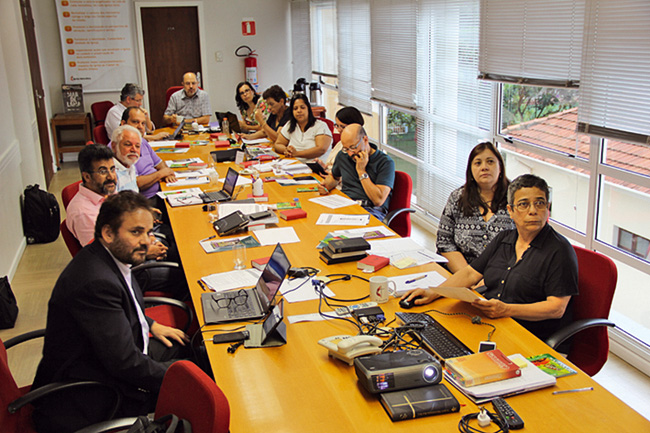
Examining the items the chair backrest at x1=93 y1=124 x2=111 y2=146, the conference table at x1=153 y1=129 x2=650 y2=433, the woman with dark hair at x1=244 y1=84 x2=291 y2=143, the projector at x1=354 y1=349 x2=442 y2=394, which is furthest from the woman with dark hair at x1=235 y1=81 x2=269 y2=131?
the projector at x1=354 y1=349 x2=442 y2=394

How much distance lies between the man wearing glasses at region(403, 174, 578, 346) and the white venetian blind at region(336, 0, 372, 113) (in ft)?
15.1

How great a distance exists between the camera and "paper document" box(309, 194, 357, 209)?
4180mm

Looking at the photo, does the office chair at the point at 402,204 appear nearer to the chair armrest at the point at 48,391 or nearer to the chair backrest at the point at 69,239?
the chair backrest at the point at 69,239

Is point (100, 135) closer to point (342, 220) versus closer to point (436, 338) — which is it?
point (342, 220)

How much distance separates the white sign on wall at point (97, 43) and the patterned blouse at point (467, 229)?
7.76m

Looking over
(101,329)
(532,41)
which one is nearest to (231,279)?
(101,329)

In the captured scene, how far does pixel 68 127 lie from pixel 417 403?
8.98 m

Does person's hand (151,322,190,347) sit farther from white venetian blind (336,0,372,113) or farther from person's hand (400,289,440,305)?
white venetian blind (336,0,372,113)

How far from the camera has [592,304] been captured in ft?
8.40

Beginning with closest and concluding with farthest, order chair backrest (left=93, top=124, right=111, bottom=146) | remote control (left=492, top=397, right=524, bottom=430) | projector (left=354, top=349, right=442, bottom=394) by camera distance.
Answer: remote control (left=492, top=397, right=524, bottom=430)
projector (left=354, top=349, right=442, bottom=394)
chair backrest (left=93, top=124, right=111, bottom=146)

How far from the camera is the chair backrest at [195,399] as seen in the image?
1.65m

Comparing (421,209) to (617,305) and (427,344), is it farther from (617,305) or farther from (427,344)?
(427,344)

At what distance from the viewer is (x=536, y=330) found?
→ 8.57ft

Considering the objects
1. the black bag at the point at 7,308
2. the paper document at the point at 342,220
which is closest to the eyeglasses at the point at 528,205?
the paper document at the point at 342,220
